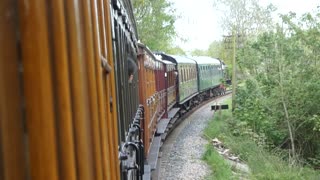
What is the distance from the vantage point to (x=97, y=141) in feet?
3.83

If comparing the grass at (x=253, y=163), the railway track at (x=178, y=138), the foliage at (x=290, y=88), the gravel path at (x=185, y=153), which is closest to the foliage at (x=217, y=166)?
the grass at (x=253, y=163)

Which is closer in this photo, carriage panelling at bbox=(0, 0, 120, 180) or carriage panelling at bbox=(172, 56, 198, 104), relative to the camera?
carriage panelling at bbox=(0, 0, 120, 180)

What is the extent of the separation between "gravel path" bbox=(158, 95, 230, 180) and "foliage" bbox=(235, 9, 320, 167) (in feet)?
8.84

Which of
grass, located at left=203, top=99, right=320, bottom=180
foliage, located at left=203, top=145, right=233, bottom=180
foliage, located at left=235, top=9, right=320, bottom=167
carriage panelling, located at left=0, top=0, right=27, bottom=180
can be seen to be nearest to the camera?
carriage panelling, located at left=0, top=0, right=27, bottom=180

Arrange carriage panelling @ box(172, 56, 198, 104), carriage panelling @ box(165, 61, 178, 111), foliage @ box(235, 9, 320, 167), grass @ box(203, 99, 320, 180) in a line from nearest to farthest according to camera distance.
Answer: grass @ box(203, 99, 320, 180) → carriage panelling @ box(165, 61, 178, 111) → foliage @ box(235, 9, 320, 167) → carriage panelling @ box(172, 56, 198, 104)

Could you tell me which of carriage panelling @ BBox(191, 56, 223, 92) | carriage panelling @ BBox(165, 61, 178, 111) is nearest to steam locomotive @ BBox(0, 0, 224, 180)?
carriage panelling @ BBox(165, 61, 178, 111)

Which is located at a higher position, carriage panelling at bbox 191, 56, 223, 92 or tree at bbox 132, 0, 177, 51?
tree at bbox 132, 0, 177, 51

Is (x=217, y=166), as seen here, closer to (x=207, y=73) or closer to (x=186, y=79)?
(x=186, y=79)

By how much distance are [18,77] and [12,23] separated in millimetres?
115

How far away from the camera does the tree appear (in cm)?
2377

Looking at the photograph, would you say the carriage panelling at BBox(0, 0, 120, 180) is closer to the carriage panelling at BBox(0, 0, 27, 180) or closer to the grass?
the carriage panelling at BBox(0, 0, 27, 180)

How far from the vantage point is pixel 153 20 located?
24.5 meters

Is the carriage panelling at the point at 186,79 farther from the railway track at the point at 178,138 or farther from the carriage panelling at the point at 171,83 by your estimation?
the railway track at the point at 178,138

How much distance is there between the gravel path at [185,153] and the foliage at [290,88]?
2695 millimetres
